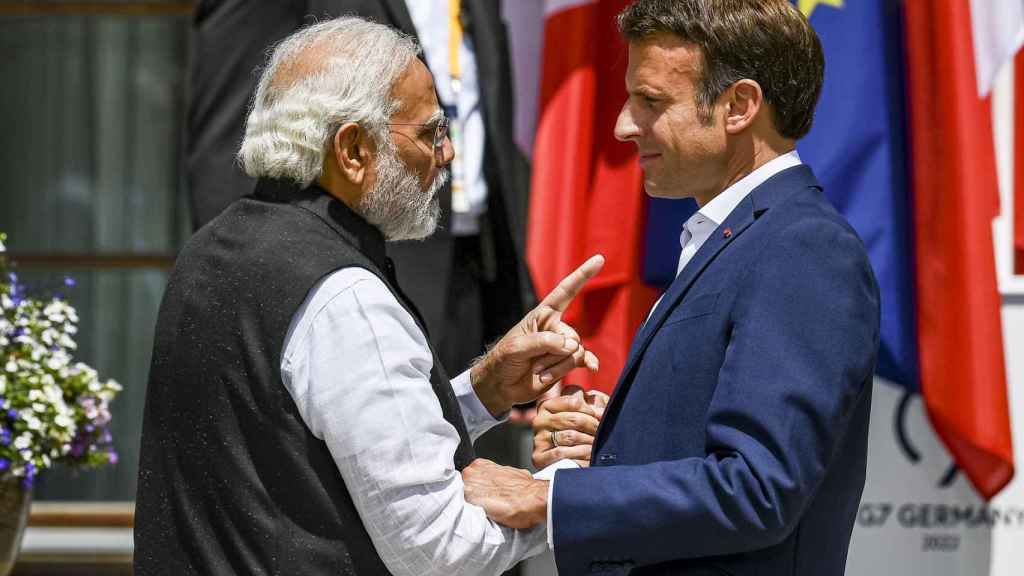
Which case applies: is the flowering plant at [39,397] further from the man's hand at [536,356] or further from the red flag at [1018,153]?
the red flag at [1018,153]

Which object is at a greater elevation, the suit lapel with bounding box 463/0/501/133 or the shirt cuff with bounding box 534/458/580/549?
the suit lapel with bounding box 463/0/501/133

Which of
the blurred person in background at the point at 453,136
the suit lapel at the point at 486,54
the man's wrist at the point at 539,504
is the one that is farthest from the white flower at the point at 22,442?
the man's wrist at the point at 539,504

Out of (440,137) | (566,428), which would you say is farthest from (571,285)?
(440,137)

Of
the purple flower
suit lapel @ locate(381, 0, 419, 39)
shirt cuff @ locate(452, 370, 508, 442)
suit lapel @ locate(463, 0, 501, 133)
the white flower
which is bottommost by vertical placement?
the purple flower

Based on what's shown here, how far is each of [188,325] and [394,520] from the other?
0.43m

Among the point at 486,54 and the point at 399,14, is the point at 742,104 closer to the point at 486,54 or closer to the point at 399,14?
the point at 399,14

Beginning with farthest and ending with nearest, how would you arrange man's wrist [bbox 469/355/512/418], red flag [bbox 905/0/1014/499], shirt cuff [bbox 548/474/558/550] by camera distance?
red flag [bbox 905/0/1014/499], man's wrist [bbox 469/355/512/418], shirt cuff [bbox 548/474/558/550]

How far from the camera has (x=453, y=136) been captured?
4.11m

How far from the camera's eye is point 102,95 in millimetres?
5172

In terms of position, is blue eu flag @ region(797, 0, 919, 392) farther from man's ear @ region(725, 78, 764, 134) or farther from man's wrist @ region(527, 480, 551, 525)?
man's wrist @ region(527, 480, 551, 525)

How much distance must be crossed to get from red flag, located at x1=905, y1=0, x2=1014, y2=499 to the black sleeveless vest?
2.48 m

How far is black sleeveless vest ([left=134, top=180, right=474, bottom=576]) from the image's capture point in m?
1.99

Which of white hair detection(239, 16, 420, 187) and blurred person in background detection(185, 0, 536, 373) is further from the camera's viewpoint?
blurred person in background detection(185, 0, 536, 373)

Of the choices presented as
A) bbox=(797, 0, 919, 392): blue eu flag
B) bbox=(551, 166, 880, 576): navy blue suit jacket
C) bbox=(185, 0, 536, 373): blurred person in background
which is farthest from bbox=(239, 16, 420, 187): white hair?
bbox=(797, 0, 919, 392): blue eu flag
